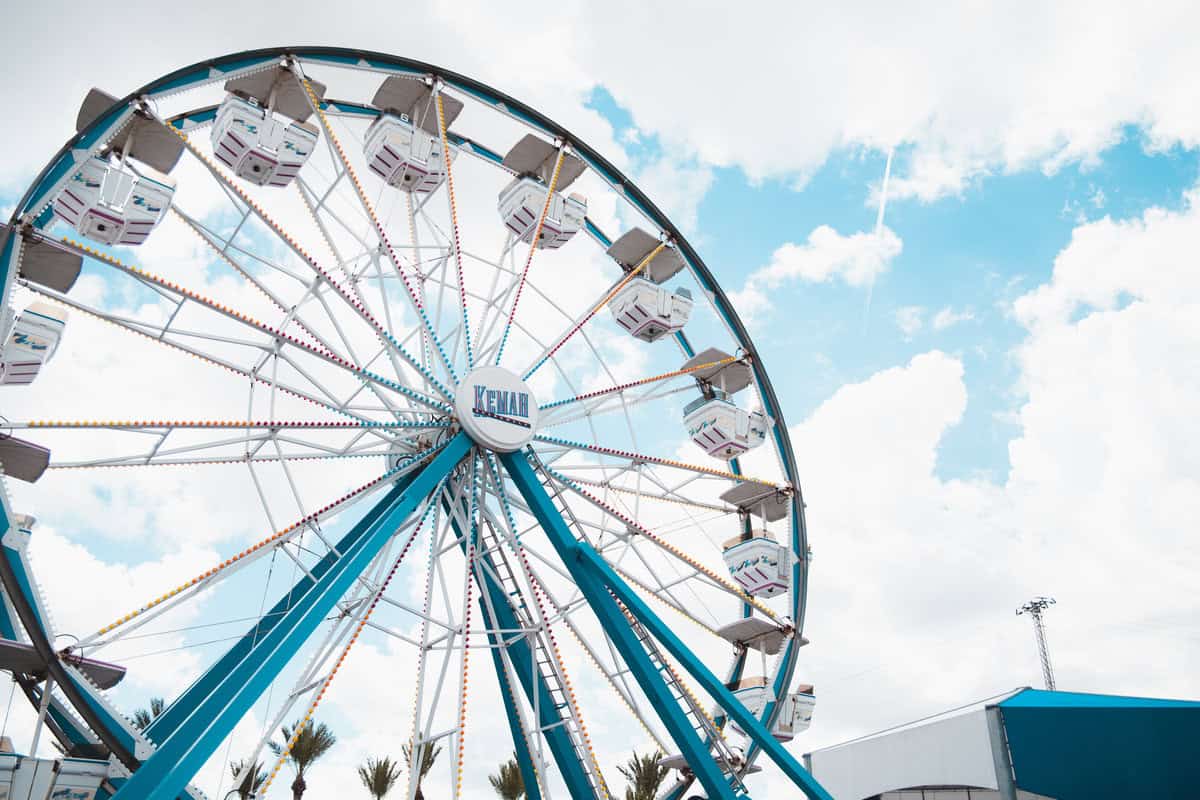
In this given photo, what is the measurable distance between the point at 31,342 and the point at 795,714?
1315cm

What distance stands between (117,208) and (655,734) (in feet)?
32.7

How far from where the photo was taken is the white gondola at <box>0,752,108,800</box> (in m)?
10.3

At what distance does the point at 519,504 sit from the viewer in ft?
48.9

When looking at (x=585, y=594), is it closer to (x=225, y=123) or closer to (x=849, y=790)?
(x=225, y=123)

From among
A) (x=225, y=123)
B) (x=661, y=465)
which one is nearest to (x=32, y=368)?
(x=225, y=123)

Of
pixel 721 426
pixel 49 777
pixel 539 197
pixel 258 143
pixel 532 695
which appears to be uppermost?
pixel 539 197

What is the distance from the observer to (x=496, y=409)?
14.4 meters

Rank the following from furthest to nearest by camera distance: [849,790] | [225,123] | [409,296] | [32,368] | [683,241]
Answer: [849,790], [683,241], [409,296], [225,123], [32,368]

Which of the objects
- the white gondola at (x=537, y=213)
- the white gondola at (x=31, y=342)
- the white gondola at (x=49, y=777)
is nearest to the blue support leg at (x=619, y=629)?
the white gondola at (x=537, y=213)

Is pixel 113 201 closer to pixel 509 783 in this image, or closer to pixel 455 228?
pixel 455 228

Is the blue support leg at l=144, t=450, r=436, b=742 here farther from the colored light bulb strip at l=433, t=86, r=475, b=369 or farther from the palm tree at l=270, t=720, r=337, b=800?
the palm tree at l=270, t=720, r=337, b=800

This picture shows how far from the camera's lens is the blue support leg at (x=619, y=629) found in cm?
1273

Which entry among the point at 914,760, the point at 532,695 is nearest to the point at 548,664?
the point at 532,695

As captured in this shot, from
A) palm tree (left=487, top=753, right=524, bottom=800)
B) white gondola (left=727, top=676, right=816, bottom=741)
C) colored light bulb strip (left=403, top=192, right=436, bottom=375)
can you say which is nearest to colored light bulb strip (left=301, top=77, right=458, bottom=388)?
colored light bulb strip (left=403, top=192, right=436, bottom=375)
